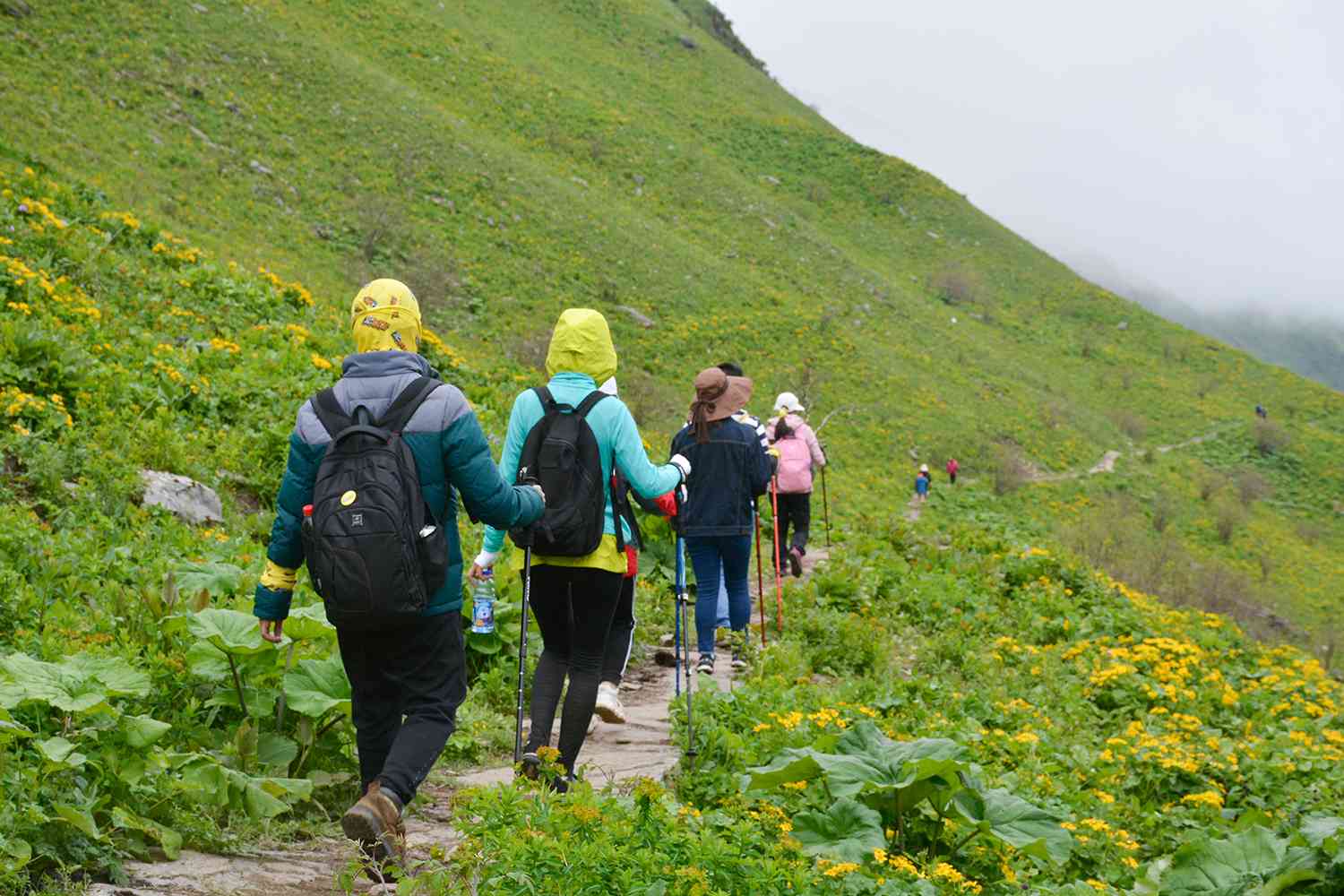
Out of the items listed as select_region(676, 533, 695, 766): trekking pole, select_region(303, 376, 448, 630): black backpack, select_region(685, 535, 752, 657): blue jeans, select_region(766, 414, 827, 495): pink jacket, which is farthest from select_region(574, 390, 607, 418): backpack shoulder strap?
select_region(766, 414, 827, 495): pink jacket

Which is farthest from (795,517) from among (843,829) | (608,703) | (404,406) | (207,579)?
(404,406)

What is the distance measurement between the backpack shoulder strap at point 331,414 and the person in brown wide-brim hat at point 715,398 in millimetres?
4332

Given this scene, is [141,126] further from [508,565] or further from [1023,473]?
[1023,473]

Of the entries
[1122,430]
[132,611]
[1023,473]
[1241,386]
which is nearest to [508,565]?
[132,611]

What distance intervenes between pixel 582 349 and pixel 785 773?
208 cm

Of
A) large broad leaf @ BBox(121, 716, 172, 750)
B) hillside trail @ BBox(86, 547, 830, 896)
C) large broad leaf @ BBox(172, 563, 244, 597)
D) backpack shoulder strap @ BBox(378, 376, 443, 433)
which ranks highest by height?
backpack shoulder strap @ BBox(378, 376, 443, 433)

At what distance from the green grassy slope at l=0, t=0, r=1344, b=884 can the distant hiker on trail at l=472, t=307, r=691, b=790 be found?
3.70ft

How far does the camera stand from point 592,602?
197 inches

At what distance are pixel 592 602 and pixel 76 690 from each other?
212 cm

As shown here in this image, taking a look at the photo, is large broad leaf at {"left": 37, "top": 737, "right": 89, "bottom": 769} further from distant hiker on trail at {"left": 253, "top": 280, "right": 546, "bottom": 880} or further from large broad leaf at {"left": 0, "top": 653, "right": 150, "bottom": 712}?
distant hiker on trail at {"left": 253, "top": 280, "right": 546, "bottom": 880}

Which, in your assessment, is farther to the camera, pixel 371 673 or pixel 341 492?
pixel 371 673

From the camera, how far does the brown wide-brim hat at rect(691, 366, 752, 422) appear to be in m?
7.97

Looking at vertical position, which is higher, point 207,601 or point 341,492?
point 341,492

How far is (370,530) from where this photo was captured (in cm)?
356
